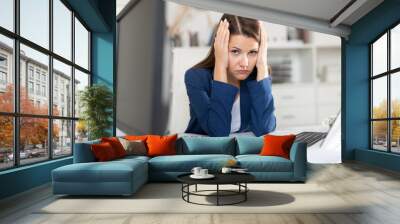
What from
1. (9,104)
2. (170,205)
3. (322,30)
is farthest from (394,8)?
(9,104)

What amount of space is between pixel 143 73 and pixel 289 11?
3.44m

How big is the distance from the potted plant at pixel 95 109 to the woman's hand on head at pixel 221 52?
2.37 metres

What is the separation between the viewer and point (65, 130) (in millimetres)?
7078

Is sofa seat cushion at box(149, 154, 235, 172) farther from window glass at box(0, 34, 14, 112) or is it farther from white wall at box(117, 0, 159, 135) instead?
white wall at box(117, 0, 159, 135)

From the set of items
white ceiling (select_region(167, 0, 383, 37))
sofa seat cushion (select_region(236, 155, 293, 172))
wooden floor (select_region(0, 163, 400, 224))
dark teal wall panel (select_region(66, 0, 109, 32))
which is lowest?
wooden floor (select_region(0, 163, 400, 224))

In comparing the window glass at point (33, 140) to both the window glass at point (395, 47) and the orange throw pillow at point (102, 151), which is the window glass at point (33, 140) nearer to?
the orange throw pillow at point (102, 151)

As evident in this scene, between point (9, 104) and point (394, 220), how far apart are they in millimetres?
4617

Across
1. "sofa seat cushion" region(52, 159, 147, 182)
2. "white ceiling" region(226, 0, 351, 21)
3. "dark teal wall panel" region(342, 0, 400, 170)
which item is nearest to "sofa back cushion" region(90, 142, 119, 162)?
"sofa seat cushion" region(52, 159, 147, 182)

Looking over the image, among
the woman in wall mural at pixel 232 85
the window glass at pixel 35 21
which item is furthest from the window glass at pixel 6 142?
the woman in wall mural at pixel 232 85

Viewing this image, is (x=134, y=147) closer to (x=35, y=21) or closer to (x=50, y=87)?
(x=50, y=87)

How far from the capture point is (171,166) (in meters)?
5.93

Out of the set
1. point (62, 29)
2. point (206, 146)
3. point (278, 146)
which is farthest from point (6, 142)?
point (278, 146)

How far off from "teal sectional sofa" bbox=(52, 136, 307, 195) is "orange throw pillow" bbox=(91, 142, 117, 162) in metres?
0.07

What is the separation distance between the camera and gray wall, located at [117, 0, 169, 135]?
28.5 ft
